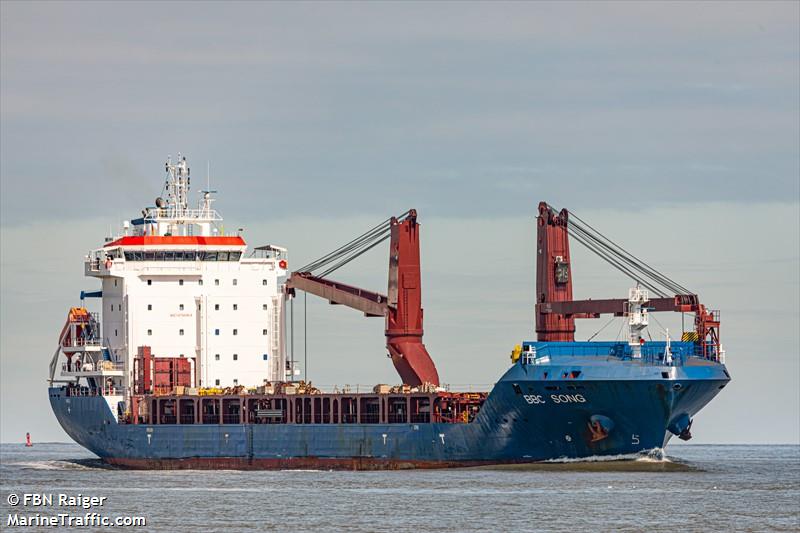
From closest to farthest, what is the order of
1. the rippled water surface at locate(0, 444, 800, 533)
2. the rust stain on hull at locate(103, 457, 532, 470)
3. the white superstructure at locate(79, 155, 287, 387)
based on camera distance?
the rippled water surface at locate(0, 444, 800, 533), the rust stain on hull at locate(103, 457, 532, 470), the white superstructure at locate(79, 155, 287, 387)

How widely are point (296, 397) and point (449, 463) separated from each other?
A: 25.3 ft

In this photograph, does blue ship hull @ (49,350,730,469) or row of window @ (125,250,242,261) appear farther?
row of window @ (125,250,242,261)

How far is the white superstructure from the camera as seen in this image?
237 feet

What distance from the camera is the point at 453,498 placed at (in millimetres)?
50219

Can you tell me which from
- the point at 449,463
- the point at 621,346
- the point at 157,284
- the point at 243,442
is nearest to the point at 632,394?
the point at 621,346

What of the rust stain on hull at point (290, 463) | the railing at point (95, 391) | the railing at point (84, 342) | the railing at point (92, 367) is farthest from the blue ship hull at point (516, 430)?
the railing at point (84, 342)

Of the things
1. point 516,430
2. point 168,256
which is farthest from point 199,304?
point 516,430

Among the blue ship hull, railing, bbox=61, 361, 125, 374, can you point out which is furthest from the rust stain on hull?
railing, bbox=61, 361, 125, 374

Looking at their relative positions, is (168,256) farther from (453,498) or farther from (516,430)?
(453,498)

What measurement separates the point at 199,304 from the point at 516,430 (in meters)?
17.9

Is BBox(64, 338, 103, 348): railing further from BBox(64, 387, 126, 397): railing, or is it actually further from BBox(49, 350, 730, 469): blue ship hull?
BBox(49, 350, 730, 469): blue ship hull

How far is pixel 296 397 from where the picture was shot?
221 feet

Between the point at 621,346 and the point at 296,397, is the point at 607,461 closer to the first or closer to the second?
the point at 621,346

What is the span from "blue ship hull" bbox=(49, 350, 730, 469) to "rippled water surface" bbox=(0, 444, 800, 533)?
36.5 inches
